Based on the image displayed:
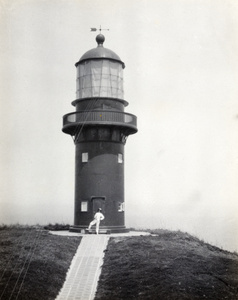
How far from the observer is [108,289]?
545 inches

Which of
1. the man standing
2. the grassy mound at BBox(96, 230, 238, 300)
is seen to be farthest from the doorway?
the grassy mound at BBox(96, 230, 238, 300)

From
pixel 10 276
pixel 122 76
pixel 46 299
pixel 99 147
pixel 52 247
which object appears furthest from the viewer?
pixel 122 76

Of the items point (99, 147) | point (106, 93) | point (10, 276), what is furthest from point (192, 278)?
point (106, 93)

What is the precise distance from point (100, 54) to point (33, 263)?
13.0 metres

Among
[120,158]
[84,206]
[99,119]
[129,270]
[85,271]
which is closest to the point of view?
[129,270]

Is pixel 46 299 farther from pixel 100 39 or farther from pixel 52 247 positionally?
pixel 100 39

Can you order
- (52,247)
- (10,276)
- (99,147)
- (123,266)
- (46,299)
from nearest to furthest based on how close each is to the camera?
(46,299), (10,276), (123,266), (52,247), (99,147)

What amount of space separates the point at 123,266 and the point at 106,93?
11188mm

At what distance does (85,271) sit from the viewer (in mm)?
15773

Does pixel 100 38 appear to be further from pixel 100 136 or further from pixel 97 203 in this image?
pixel 97 203

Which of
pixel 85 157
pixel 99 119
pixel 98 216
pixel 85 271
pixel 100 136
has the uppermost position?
pixel 99 119

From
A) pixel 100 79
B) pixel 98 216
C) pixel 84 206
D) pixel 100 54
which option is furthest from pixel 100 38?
pixel 98 216

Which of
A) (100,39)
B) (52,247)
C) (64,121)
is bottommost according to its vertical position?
(52,247)

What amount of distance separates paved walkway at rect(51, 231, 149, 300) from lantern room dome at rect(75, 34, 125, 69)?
10.1 metres
